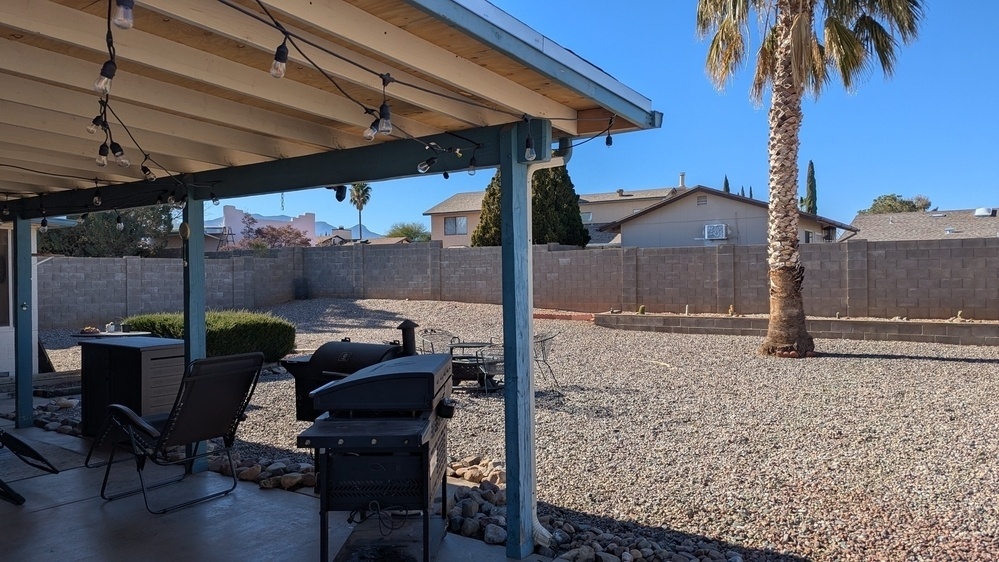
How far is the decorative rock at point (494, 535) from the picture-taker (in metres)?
3.82

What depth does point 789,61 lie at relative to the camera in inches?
467

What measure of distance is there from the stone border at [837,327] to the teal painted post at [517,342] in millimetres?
12055

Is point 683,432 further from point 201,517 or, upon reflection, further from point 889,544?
point 201,517

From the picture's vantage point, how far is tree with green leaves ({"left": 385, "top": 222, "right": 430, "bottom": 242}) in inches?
1507

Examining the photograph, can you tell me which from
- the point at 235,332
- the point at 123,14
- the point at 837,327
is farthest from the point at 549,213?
the point at 123,14

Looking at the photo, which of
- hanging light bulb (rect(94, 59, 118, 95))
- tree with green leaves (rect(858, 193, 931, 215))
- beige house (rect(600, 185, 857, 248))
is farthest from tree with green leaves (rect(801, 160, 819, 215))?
hanging light bulb (rect(94, 59, 118, 95))

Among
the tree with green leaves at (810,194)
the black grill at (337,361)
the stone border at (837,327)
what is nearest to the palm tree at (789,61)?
the stone border at (837,327)

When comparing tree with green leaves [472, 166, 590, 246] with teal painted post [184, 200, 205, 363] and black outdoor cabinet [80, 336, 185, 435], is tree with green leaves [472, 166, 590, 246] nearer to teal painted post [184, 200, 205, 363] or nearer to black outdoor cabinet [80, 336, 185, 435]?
black outdoor cabinet [80, 336, 185, 435]

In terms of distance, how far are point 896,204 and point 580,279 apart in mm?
43977

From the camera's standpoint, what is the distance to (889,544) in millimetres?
4262

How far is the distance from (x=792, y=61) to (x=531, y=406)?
9.76 m

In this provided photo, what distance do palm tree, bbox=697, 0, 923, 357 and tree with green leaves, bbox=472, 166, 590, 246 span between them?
364 inches

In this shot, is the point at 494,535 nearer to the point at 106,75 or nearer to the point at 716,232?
the point at 106,75

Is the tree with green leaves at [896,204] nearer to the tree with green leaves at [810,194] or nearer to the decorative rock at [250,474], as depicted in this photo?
the tree with green leaves at [810,194]
